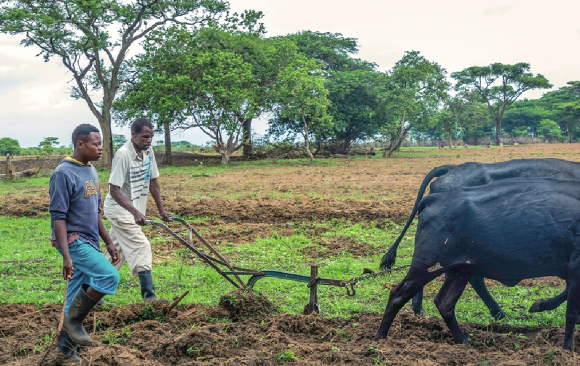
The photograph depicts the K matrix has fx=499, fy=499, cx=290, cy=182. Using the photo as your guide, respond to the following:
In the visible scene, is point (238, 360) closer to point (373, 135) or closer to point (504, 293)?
point (504, 293)

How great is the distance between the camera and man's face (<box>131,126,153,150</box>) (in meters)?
6.03

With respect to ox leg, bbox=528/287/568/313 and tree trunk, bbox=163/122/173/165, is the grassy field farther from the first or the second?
tree trunk, bbox=163/122/173/165

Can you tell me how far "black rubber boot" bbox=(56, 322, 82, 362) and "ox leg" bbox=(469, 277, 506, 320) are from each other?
437cm

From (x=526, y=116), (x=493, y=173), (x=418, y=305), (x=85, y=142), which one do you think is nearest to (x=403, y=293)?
(x=418, y=305)

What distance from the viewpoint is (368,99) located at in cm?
3791

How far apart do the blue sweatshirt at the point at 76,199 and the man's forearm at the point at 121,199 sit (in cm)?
105

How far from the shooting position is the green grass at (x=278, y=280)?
598cm

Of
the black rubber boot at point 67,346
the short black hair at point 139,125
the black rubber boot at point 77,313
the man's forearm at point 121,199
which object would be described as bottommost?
the black rubber boot at point 67,346

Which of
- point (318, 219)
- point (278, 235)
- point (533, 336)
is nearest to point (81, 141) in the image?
point (533, 336)

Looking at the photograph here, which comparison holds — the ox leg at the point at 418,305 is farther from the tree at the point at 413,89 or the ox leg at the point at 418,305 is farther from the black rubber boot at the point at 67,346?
the tree at the point at 413,89

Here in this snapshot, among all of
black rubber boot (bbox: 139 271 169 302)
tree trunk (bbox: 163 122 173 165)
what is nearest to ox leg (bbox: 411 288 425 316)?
black rubber boot (bbox: 139 271 169 302)

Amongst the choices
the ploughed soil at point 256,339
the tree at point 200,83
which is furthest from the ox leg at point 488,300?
the tree at point 200,83

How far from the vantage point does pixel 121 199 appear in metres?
5.82

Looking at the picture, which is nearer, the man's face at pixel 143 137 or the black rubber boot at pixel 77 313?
the black rubber boot at pixel 77 313
